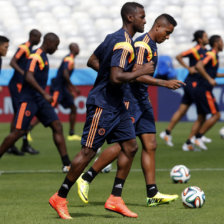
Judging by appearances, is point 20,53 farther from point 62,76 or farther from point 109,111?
point 109,111

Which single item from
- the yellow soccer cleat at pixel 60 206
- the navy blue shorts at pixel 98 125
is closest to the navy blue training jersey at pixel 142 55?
the navy blue shorts at pixel 98 125

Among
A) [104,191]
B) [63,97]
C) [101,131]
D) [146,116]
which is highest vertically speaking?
[101,131]

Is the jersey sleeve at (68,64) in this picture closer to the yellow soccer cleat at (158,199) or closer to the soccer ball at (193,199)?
the yellow soccer cleat at (158,199)

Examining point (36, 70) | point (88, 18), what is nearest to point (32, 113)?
point (36, 70)

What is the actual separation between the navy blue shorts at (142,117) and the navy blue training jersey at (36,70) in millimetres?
2930

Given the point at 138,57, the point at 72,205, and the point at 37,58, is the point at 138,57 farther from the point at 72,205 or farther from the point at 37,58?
the point at 37,58

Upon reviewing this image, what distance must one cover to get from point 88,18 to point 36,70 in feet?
56.2

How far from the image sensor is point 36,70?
9609 mm

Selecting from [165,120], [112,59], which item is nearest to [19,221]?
[112,59]

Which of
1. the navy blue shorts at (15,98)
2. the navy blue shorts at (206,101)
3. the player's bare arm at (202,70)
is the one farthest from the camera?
the navy blue shorts at (206,101)

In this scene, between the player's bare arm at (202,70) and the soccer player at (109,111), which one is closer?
the soccer player at (109,111)

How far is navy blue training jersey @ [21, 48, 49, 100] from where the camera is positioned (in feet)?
31.1

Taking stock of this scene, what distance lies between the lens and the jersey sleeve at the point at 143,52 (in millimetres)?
6562

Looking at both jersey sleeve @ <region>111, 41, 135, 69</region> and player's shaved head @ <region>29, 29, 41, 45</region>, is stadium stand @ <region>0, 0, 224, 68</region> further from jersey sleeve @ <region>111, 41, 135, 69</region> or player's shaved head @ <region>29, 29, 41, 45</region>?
jersey sleeve @ <region>111, 41, 135, 69</region>
